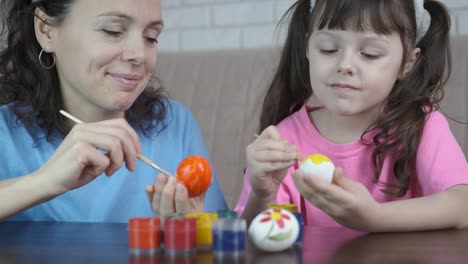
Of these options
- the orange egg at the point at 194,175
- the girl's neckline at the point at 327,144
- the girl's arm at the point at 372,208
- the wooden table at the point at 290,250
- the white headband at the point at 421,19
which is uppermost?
the white headband at the point at 421,19

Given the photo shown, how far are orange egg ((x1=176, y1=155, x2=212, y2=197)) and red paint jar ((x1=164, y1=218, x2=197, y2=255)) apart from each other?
0.90ft

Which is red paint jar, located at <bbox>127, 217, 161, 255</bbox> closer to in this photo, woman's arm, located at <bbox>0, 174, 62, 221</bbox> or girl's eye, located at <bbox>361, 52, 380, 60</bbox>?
woman's arm, located at <bbox>0, 174, 62, 221</bbox>

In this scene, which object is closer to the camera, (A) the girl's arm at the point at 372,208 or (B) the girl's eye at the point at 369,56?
(A) the girl's arm at the point at 372,208

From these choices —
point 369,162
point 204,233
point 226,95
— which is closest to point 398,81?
point 369,162

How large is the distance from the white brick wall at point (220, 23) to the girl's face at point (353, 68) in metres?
1.07

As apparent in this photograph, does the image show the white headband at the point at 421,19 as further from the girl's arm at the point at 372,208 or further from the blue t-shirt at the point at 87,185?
the blue t-shirt at the point at 87,185

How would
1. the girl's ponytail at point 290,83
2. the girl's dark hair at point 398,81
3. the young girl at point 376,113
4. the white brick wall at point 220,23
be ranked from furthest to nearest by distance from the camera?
the white brick wall at point 220,23 → the girl's ponytail at point 290,83 → the girl's dark hair at point 398,81 → the young girl at point 376,113

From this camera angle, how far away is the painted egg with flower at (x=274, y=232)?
0.94 metres

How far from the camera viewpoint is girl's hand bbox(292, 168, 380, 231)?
1062mm

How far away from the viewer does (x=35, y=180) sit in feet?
4.11

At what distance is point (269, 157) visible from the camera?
121 centimetres

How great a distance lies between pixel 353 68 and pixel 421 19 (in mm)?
270

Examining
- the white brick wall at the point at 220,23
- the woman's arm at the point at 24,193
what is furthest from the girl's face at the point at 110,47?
the white brick wall at the point at 220,23

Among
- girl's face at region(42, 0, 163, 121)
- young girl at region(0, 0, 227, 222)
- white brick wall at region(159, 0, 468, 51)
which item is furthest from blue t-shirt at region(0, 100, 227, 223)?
white brick wall at region(159, 0, 468, 51)
